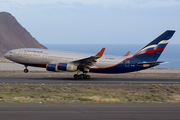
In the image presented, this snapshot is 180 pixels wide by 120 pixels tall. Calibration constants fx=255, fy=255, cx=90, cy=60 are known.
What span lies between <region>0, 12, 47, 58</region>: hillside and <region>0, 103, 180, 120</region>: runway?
366 feet

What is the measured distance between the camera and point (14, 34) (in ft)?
431

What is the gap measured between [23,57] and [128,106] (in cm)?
2321

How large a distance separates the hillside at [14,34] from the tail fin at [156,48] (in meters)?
95.9

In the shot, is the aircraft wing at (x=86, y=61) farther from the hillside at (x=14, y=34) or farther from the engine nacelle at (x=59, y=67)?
the hillside at (x=14, y=34)

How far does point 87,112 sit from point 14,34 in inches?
4888

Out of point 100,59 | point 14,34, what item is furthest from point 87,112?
point 14,34

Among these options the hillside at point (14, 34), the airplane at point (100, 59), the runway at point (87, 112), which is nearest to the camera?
the runway at point (87, 112)

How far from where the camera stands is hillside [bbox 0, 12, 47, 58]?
124875 millimetres

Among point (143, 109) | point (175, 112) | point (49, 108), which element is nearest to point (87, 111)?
point (49, 108)

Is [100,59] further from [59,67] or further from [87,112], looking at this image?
[87,112]

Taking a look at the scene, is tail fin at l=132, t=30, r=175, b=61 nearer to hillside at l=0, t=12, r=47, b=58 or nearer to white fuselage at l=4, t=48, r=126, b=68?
white fuselage at l=4, t=48, r=126, b=68

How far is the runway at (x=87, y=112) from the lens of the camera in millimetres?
13406

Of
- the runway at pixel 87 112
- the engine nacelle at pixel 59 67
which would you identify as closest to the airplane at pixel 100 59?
the engine nacelle at pixel 59 67

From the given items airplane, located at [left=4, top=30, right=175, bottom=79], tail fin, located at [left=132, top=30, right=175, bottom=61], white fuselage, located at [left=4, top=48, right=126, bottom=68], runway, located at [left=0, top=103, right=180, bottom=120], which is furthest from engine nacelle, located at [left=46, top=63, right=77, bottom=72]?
runway, located at [left=0, top=103, right=180, bottom=120]
